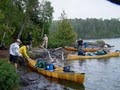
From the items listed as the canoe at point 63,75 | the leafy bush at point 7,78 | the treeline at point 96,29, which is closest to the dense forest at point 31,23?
the canoe at point 63,75

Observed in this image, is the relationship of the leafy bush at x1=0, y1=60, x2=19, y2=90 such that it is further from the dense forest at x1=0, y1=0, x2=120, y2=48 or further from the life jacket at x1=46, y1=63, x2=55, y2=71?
the dense forest at x1=0, y1=0, x2=120, y2=48

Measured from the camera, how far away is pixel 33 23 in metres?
45.3

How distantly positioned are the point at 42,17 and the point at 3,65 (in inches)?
1476

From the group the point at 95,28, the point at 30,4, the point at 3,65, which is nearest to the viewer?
the point at 3,65

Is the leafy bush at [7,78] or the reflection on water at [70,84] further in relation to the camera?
the reflection on water at [70,84]

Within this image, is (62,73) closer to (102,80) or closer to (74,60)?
(102,80)

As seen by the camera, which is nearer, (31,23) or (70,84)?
(70,84)

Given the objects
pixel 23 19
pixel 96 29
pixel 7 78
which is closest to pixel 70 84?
pixel 7 78

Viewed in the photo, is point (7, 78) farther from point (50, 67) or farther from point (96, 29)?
point (96, 29)

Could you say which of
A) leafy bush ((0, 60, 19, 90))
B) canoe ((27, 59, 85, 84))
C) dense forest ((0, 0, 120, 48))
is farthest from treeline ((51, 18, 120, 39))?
leafy bush ((0, 60, 19, 90))

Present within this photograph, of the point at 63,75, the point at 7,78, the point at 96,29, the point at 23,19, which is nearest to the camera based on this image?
the point at 7,78

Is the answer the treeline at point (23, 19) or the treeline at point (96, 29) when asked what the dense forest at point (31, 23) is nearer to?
the treeline at point (23, 19)

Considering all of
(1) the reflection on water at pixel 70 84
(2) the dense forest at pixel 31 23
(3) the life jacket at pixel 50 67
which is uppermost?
(2) the dense forest at pixel 31 23

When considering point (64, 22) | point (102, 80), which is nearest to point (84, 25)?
point (64, 22)
